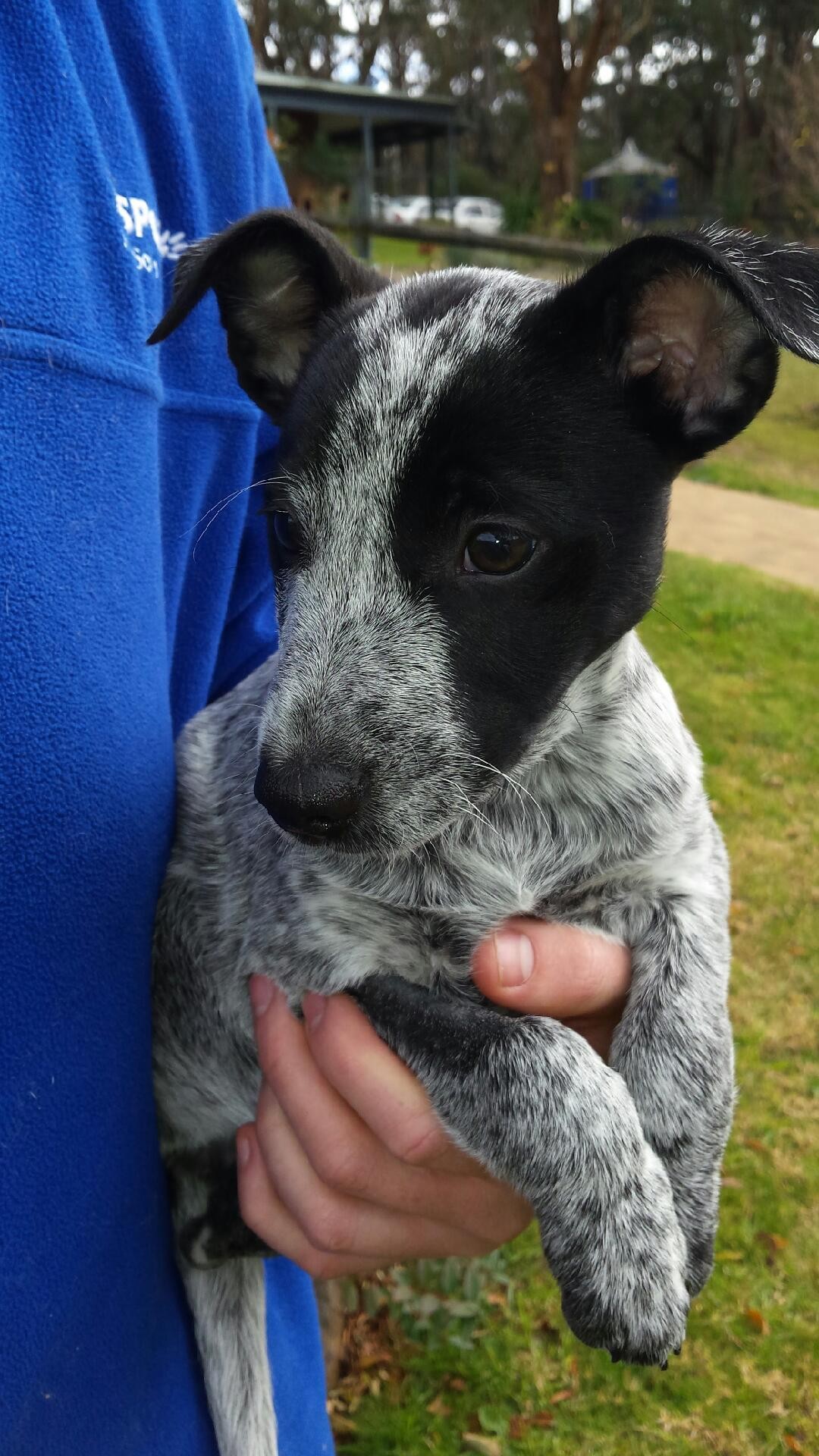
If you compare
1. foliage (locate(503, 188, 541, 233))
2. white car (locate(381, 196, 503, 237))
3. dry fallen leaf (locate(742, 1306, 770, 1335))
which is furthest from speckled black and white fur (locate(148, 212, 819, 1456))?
white car (locate(381, 196, 503, 237))

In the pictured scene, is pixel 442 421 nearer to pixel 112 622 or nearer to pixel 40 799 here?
pixel 112 622

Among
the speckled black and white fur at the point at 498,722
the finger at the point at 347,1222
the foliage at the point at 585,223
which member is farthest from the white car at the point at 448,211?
the finger at the point at 347,1222

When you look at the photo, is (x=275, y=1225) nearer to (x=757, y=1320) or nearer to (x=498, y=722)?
(x=498, y=722)

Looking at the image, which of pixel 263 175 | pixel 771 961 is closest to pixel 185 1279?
pixel 263 175

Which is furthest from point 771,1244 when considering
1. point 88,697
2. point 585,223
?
point 585,223

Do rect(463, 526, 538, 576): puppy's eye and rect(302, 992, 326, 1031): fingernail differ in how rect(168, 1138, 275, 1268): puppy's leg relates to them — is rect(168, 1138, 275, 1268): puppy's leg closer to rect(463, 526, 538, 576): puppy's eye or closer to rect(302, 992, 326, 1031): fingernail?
rect(302, 992, 326, 1031): fingernail

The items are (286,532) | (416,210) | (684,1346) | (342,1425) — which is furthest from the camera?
(416,210)

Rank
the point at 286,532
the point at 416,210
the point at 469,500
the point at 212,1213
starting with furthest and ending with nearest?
the point at 416,210, the point at 212,1213, the point at 286,532, the point at 469,500
